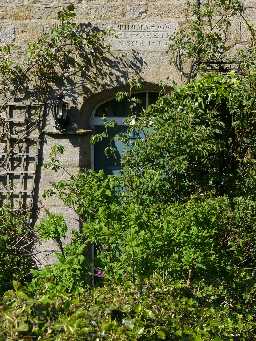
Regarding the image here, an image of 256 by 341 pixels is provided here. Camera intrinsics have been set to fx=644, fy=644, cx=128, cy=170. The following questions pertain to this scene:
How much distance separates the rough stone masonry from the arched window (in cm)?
17

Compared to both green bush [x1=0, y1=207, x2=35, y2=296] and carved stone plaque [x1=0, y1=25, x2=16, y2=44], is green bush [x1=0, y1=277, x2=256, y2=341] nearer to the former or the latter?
green bush [x1=0, y1=207, x2=35, y2=296]

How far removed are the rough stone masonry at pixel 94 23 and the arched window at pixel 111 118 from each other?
0.57ft

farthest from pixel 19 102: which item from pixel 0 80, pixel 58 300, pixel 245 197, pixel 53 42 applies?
pixel 58 300

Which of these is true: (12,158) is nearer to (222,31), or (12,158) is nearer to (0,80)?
(0,80)

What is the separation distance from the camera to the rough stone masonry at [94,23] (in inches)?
298

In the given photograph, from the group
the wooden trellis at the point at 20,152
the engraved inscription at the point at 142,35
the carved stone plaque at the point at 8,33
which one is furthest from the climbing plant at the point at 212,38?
the carved stone plaque at the point at 8,33

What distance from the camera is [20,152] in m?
7.70

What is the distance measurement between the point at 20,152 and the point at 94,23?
1.77 meters

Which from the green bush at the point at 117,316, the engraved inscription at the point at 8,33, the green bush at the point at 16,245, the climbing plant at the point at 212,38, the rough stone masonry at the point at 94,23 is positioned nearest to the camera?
the green bush at the point at 117,316

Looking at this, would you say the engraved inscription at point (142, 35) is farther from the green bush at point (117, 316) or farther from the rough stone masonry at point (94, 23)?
the green bush at point (117, 316)

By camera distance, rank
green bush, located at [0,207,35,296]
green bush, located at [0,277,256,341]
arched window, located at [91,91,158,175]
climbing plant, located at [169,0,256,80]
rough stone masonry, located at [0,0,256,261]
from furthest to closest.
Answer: arched window, located at [91,91,158,175] < rough stone masonry, located at [0,0,256,261] < climbing plant, located at [169,0,256,80] < green bush, located at [0,207,35,296] < green bush, located at [0,277,256,341]

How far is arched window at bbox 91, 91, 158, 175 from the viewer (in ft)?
25.8

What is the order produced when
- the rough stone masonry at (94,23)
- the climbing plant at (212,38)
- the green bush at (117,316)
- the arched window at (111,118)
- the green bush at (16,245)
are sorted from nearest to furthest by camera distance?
the green bush at (117,316) < the green bush at (16,245) < the climbing plant at (212,38) < the rough stone masonry at (94,23) < the arched window at (111,118)

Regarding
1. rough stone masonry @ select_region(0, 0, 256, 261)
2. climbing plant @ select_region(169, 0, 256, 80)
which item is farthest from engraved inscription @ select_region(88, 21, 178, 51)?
climbing plant @ select_region(169, 0, 256, 80)
